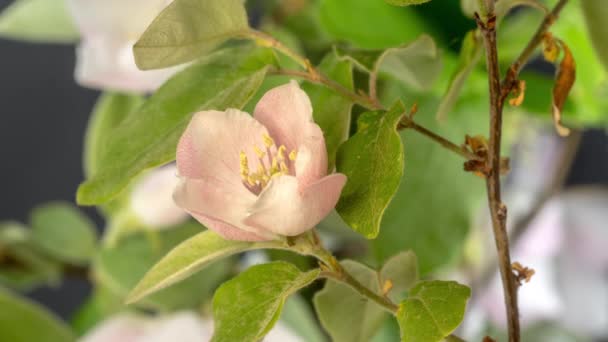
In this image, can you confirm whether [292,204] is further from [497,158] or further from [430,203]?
[430,203]

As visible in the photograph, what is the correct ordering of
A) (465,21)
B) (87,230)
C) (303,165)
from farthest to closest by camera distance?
(87,230) < (465,21) < (303,165)

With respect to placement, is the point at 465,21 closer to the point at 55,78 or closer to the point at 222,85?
the point at 222,85

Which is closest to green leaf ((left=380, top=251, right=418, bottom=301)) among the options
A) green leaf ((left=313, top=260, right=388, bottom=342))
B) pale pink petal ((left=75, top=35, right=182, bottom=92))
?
green leaf ((left=313, top=260, right=388, bottom=342))

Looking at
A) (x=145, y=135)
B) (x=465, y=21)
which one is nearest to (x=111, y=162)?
(x=145, y=135)

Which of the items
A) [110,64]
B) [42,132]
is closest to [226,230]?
[110,64]

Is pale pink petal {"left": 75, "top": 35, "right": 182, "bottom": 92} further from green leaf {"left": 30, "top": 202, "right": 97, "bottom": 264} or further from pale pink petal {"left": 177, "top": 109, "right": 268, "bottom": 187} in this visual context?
green leaf {"left": 30, "top": 202, "right": 97, "bottom": 264}

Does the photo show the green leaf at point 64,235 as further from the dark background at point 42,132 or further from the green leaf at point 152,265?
the dark background at point 42,132
